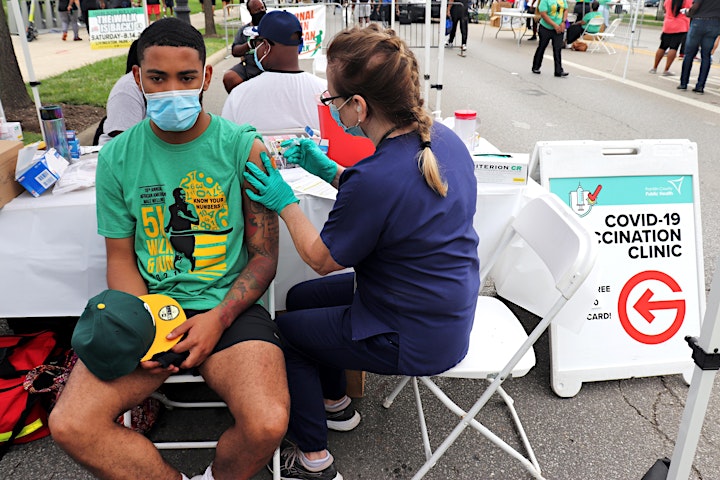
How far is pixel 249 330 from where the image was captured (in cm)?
204

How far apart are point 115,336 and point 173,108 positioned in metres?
0.81

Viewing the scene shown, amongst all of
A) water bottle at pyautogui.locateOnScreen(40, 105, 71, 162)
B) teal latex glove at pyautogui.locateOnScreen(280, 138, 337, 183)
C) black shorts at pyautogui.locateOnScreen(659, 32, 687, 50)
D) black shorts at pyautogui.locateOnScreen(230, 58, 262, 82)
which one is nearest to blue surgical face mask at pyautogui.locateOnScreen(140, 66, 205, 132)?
teal latex glove at pyautogui.locateOnScreen(280, 138, 337, 183)

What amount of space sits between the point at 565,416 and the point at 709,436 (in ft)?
1.86

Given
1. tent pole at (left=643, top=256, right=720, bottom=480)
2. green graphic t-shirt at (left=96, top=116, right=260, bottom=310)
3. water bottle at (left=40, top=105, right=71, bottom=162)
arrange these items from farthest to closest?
water bottle at (left=40, top=105, right=71, bottom=162), green graphic t-shirt at (left=96, top=116, right=260, bottom=310), tent pole at (left=643, top=256, right=720, bottom=480)

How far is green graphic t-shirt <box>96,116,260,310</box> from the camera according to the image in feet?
6.92

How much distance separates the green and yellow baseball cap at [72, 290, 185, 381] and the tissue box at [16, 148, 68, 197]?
90 centimetres

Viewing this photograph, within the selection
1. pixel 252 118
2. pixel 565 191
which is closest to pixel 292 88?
pixel 252 118

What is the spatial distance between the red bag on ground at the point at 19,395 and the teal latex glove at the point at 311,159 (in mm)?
1444

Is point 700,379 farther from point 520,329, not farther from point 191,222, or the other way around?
point 191,222

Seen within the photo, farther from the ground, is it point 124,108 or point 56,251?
point 124,108

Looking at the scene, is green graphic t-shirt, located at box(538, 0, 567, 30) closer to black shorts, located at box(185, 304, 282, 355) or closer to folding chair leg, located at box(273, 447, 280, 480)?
black shorts, located at box(185, 304, 282, 355)

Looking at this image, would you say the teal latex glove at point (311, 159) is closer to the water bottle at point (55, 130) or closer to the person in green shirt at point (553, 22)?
the water bottle at point (55, 130)

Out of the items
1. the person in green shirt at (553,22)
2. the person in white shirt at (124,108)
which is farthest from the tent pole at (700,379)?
the person in green shirt at (553,22)

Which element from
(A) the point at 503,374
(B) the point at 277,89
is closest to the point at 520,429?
(A) the point at 503,374
